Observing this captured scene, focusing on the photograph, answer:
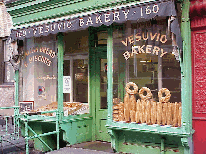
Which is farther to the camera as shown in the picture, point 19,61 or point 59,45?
point 19,61

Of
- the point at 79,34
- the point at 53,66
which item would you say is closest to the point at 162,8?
the point at 79,34

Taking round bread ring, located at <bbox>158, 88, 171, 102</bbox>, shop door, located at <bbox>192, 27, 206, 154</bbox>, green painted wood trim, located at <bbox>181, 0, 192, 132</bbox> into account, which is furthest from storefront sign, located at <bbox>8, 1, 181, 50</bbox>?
round bread ring, located at <bbox>158, 88, 171, 102</bbox>

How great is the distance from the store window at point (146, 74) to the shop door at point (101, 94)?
132cm

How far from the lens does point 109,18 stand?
6.54 meters

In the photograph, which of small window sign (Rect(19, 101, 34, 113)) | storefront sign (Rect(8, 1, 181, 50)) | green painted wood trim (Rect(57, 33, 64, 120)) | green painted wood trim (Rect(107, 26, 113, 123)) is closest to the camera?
storefront sign (Rect(8, 1, 181, 50))

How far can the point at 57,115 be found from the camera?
24.9 ft

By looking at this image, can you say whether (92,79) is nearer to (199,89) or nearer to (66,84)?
(66,84)

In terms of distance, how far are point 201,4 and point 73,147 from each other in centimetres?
501

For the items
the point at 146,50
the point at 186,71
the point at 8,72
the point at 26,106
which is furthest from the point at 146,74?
the point at 8,72

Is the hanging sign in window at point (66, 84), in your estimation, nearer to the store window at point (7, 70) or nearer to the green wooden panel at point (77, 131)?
the green wooden panel at point (77, 131)

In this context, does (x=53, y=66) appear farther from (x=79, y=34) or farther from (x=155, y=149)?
(x=155, y=149)

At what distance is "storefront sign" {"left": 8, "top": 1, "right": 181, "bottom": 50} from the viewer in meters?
5.81

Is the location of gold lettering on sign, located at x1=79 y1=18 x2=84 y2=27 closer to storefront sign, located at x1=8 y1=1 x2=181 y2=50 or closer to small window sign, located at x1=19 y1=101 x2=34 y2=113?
storefront sign, located at x1=8 y1=1 x2=181 y2=50

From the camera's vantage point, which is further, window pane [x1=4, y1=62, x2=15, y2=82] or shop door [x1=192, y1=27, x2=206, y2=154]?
window pane [x1=4, y1=62, x2=15, y2=82]
